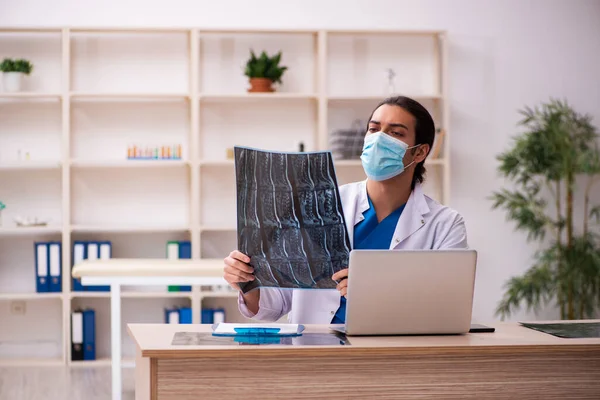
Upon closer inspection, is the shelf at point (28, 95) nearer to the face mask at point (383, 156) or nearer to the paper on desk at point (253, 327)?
the face mask at point (383, 156)

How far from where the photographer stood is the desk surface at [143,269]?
3502 mm

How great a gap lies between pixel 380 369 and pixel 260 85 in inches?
138

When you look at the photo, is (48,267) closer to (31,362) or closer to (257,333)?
(31,362)

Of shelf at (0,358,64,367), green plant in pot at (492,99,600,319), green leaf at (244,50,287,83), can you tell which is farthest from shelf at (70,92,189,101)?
green plant in pot at (492,99,600,319)

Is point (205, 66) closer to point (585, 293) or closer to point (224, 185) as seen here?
point (224, 185)

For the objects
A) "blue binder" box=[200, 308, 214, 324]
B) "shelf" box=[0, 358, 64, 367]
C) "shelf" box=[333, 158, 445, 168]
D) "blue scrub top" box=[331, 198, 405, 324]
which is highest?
"shelf" box=[333, 158, 445, 168]

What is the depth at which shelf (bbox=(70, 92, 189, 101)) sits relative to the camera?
497 centimetres

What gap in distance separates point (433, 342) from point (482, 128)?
12.6 ft

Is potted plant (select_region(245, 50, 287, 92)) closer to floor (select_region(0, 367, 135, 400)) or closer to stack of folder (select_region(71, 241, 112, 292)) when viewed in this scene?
stack of folder (select_region(71, 241, 112, 292))

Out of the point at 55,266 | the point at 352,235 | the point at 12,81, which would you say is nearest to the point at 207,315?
the point at 55,266

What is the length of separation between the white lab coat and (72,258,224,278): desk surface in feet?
4.21

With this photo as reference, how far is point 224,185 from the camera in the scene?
17.6 ft

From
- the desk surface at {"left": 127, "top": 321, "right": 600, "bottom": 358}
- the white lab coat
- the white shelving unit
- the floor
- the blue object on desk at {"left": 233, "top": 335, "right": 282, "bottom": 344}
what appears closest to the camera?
the desk surface at {"left": 127, "top": 321, "right": 600, "bottom": 358}

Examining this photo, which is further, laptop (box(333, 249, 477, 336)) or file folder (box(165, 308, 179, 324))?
file folder (box(165, 308, 179, 324))
